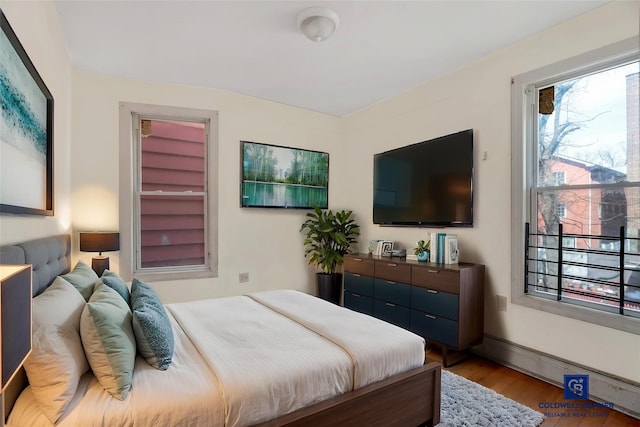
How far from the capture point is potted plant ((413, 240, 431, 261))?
3.18 metres

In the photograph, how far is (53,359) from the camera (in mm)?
1167

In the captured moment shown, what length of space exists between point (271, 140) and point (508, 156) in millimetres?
2620

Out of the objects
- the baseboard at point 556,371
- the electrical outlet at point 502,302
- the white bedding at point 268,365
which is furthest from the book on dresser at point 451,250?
the white bedding at point 268,365

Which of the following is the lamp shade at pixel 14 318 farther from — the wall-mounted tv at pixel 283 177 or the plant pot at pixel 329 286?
the plant pot at pixel 329 286

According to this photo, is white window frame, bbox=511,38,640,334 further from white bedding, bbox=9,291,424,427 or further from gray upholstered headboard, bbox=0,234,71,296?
gray upholstered headboard, bbox=0,234,71,296

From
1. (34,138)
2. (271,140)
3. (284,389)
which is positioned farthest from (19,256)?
(271,140)

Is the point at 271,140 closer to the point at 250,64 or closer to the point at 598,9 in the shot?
the point at 250,64

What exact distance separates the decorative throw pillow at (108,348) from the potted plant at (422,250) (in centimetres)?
250

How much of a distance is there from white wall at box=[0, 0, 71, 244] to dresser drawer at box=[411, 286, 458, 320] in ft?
9.01

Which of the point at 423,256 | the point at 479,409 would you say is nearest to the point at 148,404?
the point at 479,409

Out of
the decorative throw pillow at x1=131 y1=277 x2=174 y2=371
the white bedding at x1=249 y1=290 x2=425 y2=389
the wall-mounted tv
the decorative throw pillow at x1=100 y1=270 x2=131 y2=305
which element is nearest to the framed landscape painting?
the decorative throw pillow at x1=100 y1=270 x2=131 y2=305

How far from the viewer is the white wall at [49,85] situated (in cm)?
149

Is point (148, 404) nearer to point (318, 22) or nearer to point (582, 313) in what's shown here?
point (318, 22)

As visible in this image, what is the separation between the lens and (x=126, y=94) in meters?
3.39
